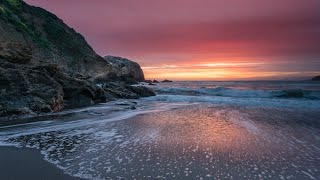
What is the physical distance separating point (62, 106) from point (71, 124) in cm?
604

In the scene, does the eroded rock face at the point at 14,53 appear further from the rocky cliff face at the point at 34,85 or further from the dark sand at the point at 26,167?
the dark sand at the point at 26,167

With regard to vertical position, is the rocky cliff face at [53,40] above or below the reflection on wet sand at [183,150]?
above

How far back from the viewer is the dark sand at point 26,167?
5.96 metres

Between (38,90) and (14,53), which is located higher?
(14,53)

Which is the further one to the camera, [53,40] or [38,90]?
[53,40]

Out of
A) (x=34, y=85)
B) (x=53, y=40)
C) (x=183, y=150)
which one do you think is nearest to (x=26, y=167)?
(x=183, y=150)

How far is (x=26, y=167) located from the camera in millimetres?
6590

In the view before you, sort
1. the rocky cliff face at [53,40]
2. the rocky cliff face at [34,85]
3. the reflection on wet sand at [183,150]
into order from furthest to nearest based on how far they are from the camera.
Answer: the rocky cliff face at [53,40]
the rocky cliff face at [34,85]
the reflection on wet sand at [183,150]

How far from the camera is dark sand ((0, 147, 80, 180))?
5.96 m

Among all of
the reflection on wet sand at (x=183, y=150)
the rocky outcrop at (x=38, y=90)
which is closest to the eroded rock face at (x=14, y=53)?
the rocky outcrop at (x=38, y=90)

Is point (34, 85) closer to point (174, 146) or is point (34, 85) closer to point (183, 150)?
point (174, 146)

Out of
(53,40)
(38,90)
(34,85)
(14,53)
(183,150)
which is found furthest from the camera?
(53,40)

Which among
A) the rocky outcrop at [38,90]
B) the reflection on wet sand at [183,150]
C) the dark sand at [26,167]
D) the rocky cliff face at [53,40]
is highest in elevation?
the rocky cliff face at [53,40]

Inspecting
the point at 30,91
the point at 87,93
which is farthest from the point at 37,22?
the point at 30,91
